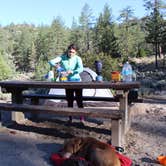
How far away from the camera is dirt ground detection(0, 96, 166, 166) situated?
5.24m

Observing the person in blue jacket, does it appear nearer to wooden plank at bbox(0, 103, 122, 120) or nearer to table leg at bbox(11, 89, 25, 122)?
table leg at bbox(11, 89, 25, 122)

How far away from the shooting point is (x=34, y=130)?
22.2 ft

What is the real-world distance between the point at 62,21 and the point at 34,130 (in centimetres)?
7690

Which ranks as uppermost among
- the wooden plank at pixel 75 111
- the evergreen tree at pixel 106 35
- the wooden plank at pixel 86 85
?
the evergreen tree at pixel 106 35

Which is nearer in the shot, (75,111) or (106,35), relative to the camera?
(75,111)

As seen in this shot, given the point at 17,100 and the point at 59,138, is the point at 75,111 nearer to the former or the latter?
the point at 59,138

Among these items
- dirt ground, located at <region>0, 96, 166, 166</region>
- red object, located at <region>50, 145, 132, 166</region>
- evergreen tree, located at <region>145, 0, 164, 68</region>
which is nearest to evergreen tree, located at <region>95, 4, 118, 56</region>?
evergreen tree, located at <region>145, 0, 164, 68</region>

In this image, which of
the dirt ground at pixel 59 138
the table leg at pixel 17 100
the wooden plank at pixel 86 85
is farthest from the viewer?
the table leg at pixel 17 100

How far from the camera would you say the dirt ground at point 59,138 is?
5238mm

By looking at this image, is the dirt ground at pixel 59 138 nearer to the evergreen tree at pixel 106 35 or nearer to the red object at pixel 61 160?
the red object at pixel 61 160

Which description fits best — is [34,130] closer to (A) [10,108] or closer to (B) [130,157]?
(A) [10,108]

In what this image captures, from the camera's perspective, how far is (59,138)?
6242 mm

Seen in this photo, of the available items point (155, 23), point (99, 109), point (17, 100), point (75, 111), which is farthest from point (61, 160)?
point (155, 23)

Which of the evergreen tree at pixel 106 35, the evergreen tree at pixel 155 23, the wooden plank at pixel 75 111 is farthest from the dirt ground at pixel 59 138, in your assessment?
the evergreen tree at pixel 106 35
